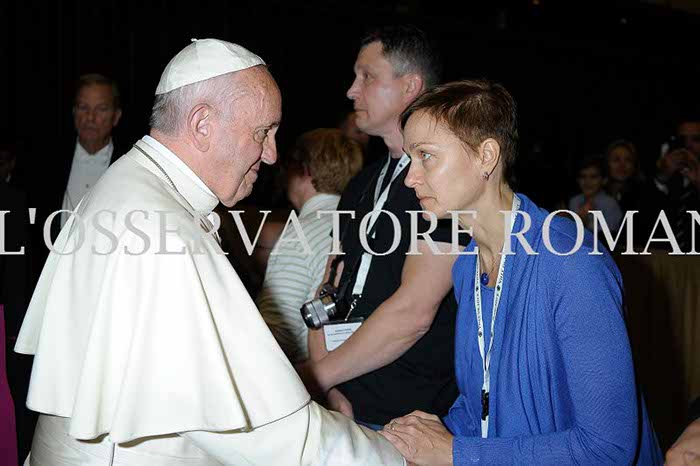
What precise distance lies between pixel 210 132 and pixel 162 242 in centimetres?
34

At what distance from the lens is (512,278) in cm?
220

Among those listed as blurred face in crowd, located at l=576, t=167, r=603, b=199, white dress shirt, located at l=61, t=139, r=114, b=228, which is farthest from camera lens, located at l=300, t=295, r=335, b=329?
blurred face in crowd, located at l=576, t=167, r=603, b=199

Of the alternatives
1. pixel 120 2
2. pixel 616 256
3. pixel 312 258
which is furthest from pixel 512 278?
pixel 120 2

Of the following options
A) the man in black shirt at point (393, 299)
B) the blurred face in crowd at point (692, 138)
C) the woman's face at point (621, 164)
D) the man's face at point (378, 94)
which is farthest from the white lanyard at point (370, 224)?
the woman's face at point (621, 164)

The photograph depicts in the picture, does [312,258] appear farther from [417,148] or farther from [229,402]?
[229,402]

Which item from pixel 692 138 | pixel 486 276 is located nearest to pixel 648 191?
pixel 692 138

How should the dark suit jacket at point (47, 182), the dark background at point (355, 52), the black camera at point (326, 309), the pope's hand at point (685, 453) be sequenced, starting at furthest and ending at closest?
the dark background at point (355, 52) < the dark suit jacket at point (47, 182) < the black camera at point (326, 309) < the pope's hand at point (685, 453)

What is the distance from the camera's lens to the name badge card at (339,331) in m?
3.05

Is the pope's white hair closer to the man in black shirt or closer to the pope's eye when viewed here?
the pope's eye

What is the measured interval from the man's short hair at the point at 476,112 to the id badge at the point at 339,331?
0.97 m

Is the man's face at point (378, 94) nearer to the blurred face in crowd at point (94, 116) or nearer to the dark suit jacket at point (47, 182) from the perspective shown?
the dark suit jacket at point (47, 182)

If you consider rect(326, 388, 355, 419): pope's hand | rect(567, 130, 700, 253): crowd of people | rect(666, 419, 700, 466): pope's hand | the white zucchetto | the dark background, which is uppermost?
the dark background

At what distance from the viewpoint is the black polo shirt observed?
291cm

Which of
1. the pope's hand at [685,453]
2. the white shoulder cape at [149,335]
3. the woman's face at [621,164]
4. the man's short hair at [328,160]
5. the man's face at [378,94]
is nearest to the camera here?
the white shoulder cape at [149,335]
